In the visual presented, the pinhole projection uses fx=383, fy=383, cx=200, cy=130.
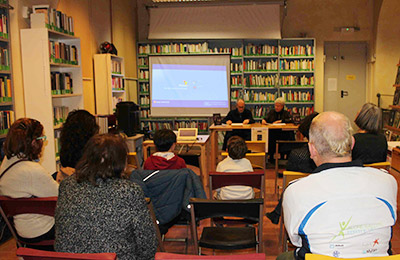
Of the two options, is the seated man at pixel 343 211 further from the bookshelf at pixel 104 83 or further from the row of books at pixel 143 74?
the row of books at pixel 143 74

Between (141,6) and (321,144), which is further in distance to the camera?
(141,6)

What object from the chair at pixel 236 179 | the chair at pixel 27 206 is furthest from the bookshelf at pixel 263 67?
the chair at pixel 27 206

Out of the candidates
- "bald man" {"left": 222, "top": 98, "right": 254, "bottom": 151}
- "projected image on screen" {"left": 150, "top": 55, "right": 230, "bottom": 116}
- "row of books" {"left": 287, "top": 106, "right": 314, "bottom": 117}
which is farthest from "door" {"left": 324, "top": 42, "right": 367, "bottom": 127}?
"bald man" {"left": 222, "top": 98, "right": 254, "bottom": 151}

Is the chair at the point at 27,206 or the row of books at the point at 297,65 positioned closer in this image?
the chair at the point at 27,206

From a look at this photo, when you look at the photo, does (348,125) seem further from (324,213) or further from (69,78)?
(69,78)

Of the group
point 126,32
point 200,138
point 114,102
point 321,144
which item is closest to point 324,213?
point 321,144

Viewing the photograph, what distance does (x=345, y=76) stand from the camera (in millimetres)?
9344

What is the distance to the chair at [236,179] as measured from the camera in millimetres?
3043

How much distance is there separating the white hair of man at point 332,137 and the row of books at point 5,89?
11.5ft

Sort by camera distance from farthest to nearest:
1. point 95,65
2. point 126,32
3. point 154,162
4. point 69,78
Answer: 1. point 126,32
2. point 95,65
3. point 69,78
4. point 154,162

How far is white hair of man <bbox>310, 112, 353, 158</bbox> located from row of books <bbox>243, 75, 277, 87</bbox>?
23.7ft

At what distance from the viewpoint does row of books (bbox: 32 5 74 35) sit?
4571mm

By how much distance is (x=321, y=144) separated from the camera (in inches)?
66.1

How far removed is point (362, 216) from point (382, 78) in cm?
813
